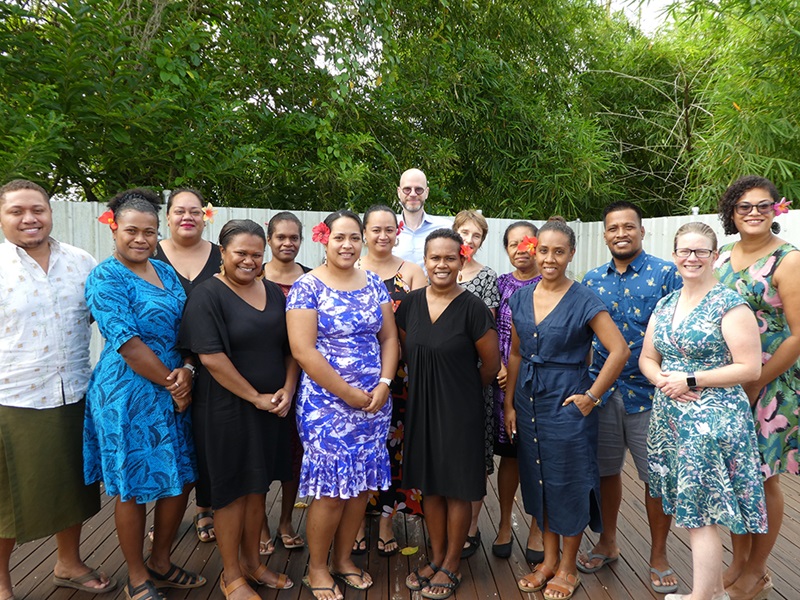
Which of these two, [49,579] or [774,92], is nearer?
[49,579]

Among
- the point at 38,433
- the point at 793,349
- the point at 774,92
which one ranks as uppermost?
the point at 774,92

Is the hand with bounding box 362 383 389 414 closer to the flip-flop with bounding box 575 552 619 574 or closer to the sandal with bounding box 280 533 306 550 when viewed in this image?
the sandal with bounding box 280 533 306 550

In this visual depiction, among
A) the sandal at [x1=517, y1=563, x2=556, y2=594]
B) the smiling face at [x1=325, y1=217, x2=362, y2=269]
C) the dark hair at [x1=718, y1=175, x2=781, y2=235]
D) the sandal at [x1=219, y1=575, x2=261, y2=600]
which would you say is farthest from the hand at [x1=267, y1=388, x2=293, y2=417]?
the dark hair at [x1=718, y1=175, x2=781, y2=235]

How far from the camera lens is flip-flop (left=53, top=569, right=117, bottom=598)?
9.09ft

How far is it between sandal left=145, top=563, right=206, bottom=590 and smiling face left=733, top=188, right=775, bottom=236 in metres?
2.97

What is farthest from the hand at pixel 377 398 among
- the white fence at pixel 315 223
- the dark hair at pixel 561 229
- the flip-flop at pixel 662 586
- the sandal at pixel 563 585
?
the white fence at pixel 315 223

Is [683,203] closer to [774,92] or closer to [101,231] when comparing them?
[774,92]

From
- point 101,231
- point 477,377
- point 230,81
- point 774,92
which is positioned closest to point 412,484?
point 477,377

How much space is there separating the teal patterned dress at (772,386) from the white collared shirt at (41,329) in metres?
2.90

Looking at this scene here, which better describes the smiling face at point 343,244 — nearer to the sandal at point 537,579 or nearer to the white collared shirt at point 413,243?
the white collared shirt at point 413,243

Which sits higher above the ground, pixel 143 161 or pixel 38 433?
pixel 143 161

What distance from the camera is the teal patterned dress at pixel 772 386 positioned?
2.60 meters

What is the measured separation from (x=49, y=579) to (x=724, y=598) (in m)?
3.03

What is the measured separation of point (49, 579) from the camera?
9.42ft
